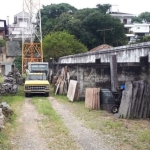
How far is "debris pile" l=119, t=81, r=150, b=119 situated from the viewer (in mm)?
14273

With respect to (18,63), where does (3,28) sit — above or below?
above

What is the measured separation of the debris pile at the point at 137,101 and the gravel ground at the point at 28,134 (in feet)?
12.8

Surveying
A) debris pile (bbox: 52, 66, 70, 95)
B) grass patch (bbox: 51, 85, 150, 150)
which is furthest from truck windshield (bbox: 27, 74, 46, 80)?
grass patch (bbox: 51, 85, 150, 150)

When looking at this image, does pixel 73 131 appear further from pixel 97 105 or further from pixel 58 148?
pixel 97 105

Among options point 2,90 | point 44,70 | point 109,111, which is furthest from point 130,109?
point 44,70

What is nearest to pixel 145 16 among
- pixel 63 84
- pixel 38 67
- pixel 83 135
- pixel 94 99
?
pixel 38 67

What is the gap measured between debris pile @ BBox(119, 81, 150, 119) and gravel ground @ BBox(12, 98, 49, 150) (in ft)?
12.8

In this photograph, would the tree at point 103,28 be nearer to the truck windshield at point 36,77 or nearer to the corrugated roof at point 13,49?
the corrugated roof at point 13,49

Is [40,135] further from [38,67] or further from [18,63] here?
[18,63]

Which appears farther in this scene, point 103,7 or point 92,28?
point 103,7

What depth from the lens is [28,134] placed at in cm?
1137

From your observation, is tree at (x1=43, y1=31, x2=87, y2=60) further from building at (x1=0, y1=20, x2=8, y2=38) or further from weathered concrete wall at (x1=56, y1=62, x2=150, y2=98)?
building at (x1=0, y1=20, x2=8, y2=38)

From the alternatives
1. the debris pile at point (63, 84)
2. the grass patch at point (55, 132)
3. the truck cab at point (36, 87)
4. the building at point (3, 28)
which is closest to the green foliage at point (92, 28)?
the building at point (3, 28)

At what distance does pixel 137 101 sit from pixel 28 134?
5.29 metres
